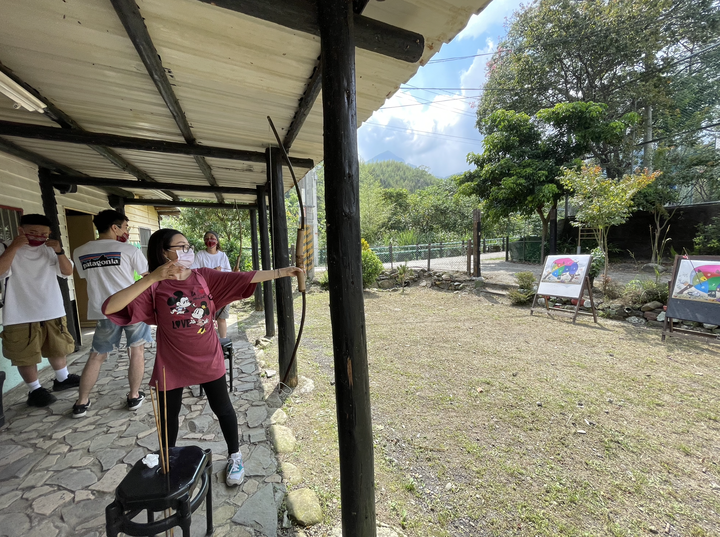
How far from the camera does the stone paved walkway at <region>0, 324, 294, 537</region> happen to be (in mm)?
1642

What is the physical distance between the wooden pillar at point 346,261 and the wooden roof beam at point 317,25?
89 mm

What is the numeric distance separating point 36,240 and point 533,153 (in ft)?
43.6

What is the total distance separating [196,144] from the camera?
3156mm

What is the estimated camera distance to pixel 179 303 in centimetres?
161

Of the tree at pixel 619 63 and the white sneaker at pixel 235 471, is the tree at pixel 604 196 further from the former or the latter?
the tree at pixel 619 63

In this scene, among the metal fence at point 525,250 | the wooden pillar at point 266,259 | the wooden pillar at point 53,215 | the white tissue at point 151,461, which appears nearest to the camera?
the white tissue at point 151,461

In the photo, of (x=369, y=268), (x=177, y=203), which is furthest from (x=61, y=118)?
(x=369, y=268)

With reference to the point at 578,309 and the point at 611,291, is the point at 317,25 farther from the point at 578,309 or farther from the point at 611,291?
the point at 611,291

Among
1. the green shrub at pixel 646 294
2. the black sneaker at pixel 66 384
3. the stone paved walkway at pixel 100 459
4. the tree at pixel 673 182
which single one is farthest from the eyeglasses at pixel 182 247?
the tree at pixel 673 182

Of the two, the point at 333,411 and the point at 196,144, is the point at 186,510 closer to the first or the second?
the point at 333,411

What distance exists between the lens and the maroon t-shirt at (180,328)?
1.57 meters

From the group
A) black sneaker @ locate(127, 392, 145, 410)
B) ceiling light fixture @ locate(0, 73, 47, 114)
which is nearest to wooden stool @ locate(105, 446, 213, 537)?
black sneaker @ locate(127, 392, 145, 410)

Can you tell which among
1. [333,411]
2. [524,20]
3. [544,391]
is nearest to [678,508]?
[544,391]

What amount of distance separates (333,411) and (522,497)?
5.26 feet
